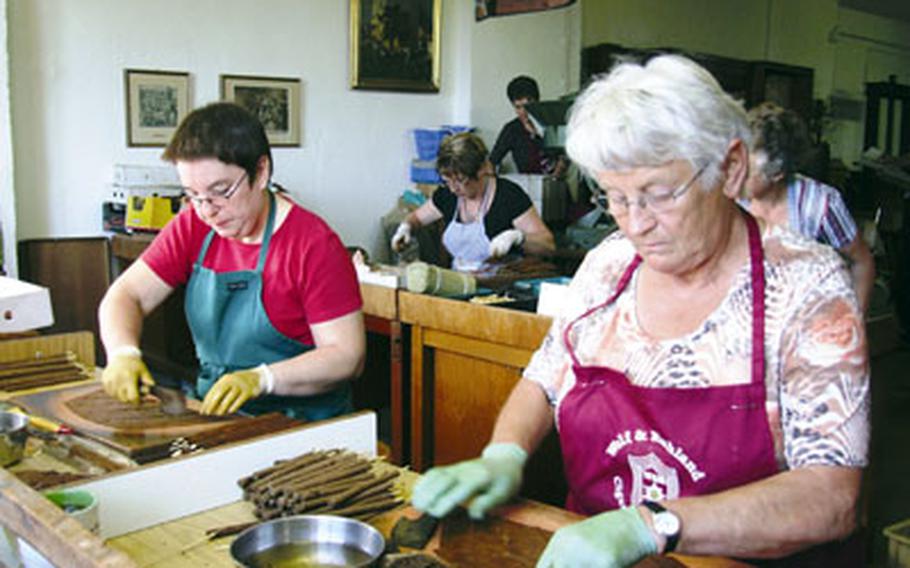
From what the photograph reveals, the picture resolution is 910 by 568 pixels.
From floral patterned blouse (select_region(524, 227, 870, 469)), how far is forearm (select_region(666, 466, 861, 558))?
40mm

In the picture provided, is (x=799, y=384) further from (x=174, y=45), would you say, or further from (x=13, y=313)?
(x=174, y=45)

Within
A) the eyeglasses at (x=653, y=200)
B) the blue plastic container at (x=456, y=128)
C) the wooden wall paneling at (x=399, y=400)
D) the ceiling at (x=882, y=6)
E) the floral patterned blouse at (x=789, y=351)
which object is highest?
the ceiling at (x=882, y=6)

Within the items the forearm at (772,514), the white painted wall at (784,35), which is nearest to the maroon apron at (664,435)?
the forearm at (772,514)

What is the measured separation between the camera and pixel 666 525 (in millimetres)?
1475

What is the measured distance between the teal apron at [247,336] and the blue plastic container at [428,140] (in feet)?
15.4

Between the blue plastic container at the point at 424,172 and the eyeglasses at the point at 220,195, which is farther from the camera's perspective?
the blue plastic container at the point at 424,172

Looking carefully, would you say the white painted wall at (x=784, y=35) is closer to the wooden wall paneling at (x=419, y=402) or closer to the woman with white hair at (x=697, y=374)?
the wooden wall paneling at (x=419, y=402)

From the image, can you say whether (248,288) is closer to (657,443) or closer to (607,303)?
(607,303)

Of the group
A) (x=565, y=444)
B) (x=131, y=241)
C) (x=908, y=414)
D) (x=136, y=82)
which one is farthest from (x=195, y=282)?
(x=908, y=414)

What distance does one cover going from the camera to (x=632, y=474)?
5.84ft

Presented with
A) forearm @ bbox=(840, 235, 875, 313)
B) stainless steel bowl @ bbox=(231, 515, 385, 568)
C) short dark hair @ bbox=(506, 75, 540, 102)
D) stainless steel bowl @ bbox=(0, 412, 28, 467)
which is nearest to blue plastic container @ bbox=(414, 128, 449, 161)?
short dark hair @ bbox=(506, 75, 540, 102)

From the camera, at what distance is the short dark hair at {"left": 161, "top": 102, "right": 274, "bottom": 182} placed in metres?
2.48

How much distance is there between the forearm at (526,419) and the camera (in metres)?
1.94

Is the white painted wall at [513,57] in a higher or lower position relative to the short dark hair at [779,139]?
higher
